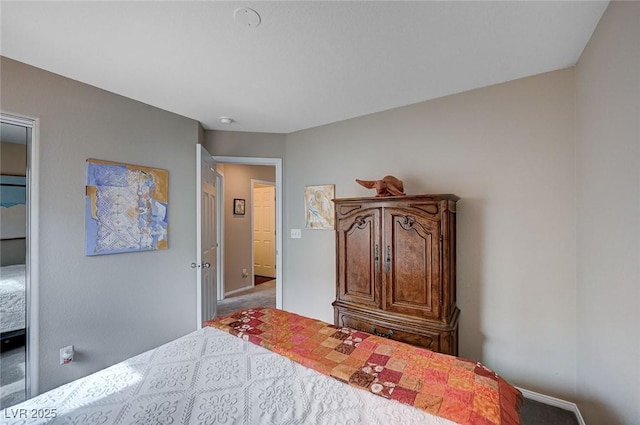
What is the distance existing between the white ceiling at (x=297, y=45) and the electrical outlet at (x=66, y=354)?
77.0 inches

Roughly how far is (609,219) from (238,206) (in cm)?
448

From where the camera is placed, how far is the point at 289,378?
1.18 meters

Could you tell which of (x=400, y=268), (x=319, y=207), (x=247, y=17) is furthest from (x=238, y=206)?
(x=247, y=17)

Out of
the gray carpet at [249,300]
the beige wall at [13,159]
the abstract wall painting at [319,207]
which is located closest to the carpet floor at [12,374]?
the beige wall at [13,159]

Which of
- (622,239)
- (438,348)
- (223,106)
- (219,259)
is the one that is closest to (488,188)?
(622,239)

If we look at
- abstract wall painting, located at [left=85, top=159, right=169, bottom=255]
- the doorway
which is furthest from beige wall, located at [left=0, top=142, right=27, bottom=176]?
abstract wall painting, located at [left=85, top=159, right=169, bottom=255]

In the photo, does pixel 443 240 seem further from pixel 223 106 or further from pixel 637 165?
pixel 223 106

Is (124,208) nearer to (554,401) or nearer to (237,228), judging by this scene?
(237,228)

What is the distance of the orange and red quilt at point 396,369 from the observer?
39.0 inches

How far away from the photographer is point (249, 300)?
4285 millimetres

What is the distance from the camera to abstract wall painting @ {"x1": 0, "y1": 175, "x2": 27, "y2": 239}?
171cm

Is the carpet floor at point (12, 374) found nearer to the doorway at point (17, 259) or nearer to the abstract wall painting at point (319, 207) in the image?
the doorway at point (17, 259)

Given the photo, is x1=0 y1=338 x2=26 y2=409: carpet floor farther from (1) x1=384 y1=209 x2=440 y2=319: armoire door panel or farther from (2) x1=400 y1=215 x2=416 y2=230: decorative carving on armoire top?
(2) x1=400 y1=215 x2=416 y2=230: decorative carving on armoire top

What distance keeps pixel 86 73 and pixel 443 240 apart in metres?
2.76
